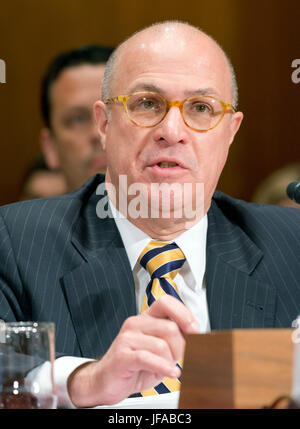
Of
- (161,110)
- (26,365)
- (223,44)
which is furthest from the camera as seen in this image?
(223,44)

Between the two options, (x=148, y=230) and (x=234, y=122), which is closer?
(x=148, y=230)

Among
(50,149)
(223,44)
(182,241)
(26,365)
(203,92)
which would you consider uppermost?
(223,44)

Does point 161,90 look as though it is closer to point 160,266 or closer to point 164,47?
point 164,47

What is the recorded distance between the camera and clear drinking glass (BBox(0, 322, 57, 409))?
1.09 m

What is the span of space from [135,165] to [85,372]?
638 millimetres

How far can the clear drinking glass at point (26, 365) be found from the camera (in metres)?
1.09

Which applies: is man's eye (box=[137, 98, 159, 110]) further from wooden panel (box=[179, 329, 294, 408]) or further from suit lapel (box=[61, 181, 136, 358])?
wooden panel (box=[179, 329, 294, 408])

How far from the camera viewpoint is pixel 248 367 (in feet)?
3.08

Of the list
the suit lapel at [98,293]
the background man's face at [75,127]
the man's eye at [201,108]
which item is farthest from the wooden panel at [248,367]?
the background man's face at [75,127]

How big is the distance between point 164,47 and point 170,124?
216 mm

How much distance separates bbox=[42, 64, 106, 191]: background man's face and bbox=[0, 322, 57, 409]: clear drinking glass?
177cm

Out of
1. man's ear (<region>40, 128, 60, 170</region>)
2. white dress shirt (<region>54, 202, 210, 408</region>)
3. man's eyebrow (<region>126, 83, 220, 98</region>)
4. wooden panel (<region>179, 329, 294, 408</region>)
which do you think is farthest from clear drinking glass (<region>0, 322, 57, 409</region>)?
man's ear (<region>40, 128, 60, 170</region>)

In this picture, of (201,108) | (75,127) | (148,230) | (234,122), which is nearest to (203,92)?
(201,108)

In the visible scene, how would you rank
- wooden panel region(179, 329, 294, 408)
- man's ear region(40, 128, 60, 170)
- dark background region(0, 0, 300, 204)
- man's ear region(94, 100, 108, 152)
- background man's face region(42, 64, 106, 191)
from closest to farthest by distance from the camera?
1. wooden panel region(179, 329, 294, 408)
2. man's ear region(94, 100, 108, 152)
3. background man's face region(42, 64, 106, 191)
4. man's ear region(40, 128, 60, 170)
5. dark background region(0, 0, 300, 204)
